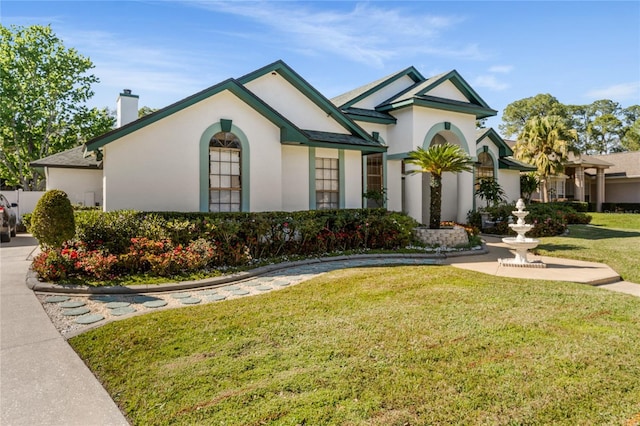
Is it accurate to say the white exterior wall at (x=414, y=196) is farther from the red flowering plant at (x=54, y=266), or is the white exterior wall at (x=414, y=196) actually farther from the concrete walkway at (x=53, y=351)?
the red flowering plant at (x=54, y=266)

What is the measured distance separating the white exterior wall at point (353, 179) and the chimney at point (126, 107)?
374 inches

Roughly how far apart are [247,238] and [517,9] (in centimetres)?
1018

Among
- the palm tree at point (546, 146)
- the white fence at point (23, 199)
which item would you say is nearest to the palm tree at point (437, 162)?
the palm tree at point (546, 146)

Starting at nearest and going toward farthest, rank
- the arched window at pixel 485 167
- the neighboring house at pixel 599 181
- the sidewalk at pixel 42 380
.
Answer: the sidewalk at pixel 42 380, the arched window at pixel 485 167, the neighboring house at pixel 599 181

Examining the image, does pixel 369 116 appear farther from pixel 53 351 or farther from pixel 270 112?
pixel 53 351

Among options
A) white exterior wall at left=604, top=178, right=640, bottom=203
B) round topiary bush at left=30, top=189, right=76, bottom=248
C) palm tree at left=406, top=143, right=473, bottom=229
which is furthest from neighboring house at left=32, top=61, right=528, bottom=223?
white exterior wall at left=604, top=178, right=640, bottom=203

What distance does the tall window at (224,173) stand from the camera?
1188 centimetres

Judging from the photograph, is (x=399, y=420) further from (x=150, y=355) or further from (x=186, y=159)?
(x=186, y=159)

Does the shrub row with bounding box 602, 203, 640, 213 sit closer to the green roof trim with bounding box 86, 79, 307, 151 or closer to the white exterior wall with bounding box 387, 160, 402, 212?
the white exterior wall with bounding box 387, 160, 402, 212

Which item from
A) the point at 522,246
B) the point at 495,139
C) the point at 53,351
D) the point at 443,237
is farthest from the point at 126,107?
the point at 495,139

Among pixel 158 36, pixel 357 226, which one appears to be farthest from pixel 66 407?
pixel 158 36

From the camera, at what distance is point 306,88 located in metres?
14.4

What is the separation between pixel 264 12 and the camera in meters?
11.2

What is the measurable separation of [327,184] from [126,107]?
9.41 metres
